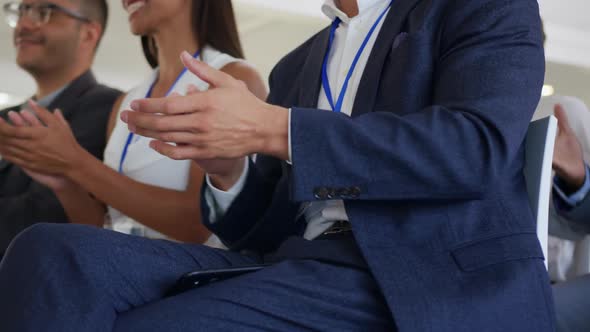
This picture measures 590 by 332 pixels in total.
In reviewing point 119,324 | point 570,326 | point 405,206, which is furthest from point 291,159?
point 570,326

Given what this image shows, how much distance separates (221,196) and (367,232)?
331mm

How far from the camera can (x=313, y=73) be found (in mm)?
1260

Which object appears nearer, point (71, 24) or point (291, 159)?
point (291, 159)

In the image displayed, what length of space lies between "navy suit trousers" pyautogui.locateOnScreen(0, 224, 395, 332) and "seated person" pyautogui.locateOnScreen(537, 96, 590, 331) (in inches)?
24.3

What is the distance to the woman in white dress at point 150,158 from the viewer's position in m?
1.85

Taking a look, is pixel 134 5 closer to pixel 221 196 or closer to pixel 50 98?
pixel 50 98

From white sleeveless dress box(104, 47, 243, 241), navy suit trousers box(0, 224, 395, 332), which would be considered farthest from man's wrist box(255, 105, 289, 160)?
white sleeveless dress box(104, 47, 243, 241)

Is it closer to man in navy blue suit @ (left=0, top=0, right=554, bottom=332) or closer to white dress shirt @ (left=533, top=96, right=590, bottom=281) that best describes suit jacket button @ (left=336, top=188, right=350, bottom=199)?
man in navy blue suit @ (left=0, top=0, right=554, bottom=332)

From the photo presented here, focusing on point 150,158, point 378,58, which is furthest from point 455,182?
point 150,158

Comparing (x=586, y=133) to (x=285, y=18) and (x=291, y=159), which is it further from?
(x=285, y=18)

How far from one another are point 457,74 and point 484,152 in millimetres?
122

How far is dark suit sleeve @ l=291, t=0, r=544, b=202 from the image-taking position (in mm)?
905

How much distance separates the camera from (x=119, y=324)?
87 centimetres

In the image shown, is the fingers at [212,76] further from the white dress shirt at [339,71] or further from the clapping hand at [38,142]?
the clapping hand at [38,142]
